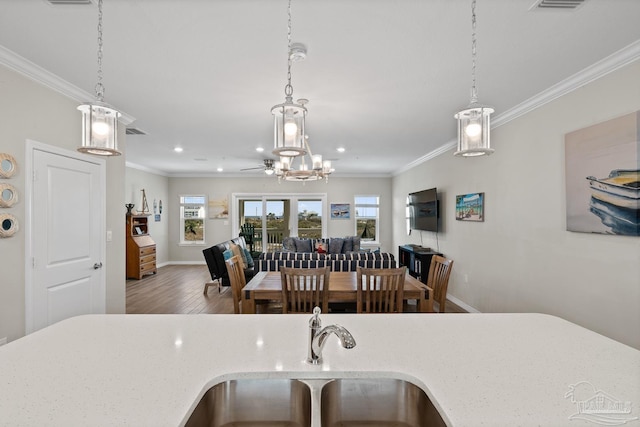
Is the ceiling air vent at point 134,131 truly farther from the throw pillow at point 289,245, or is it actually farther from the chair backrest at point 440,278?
the chair backrest at point 440,278

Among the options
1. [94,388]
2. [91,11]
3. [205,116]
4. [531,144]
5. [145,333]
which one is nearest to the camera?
[94,388]

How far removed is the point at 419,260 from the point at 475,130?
4069 millimetres

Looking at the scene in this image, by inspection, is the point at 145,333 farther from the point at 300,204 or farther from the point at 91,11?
the point at 300,204

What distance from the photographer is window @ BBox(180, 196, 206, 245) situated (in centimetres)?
837

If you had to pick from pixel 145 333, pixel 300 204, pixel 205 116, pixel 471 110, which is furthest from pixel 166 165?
pixel 471 110

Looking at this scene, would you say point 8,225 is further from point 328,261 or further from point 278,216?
point 278,216

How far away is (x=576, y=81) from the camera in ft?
8.49

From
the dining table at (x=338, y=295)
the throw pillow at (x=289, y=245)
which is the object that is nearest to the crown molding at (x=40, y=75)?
the dining table at (x=338, y=295)

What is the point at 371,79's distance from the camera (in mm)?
2621

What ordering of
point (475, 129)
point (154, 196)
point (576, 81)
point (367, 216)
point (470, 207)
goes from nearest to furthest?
point (475, 129), point (576, 81), point (470, 207), point (154, 196), point (367, 216)

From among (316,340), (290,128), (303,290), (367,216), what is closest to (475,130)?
(290,128)

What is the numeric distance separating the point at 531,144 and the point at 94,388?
12.6 ft

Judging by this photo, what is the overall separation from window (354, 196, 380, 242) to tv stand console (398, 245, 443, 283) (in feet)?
7.14

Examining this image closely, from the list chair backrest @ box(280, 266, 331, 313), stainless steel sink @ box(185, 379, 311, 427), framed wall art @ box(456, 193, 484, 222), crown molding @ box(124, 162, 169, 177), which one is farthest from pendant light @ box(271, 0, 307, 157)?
crown molding @ box(124, 162, 169, 177)
